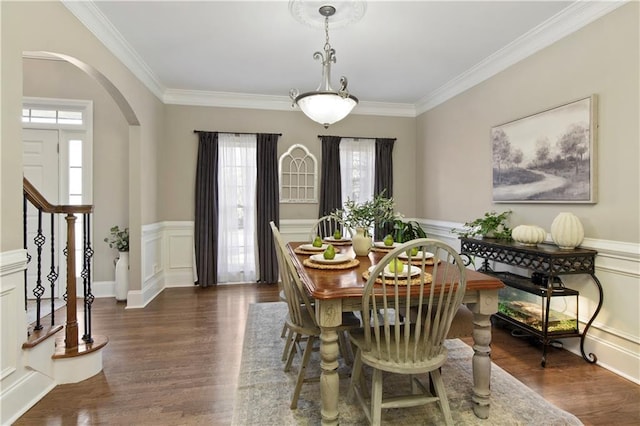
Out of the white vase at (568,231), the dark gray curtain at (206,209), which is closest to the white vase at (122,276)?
the dark gray curtain at (206,209)

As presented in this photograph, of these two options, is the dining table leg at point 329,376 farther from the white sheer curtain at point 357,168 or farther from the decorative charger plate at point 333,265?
the white sheer curtain at point 357,168

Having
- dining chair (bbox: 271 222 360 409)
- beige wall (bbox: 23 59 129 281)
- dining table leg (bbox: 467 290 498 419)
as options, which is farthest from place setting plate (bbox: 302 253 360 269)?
beige wall (bbox: 23 59 129 281)

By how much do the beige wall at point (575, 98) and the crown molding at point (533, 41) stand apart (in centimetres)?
6

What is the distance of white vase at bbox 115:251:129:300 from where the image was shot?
3.96 metres

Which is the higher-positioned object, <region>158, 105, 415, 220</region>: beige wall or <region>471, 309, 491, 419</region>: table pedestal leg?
<region>158, 105, 415, 220</region>: beige wall

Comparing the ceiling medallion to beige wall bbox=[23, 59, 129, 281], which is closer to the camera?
the ceiling medallion

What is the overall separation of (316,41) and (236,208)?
8.50 ft

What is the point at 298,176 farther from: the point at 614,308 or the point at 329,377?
the point at 614,308

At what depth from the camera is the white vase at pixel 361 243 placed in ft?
8.13

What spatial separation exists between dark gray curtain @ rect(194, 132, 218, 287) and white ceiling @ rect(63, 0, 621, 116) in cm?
80

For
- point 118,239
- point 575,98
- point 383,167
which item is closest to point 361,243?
point 575,98

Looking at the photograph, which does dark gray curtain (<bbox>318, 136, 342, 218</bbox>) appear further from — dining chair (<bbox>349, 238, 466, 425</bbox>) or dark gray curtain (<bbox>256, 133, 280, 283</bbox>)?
dining chair (<bbox>349, 238, 466, 425</bbox>)

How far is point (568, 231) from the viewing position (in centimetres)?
249

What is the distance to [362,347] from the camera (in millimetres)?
1721
